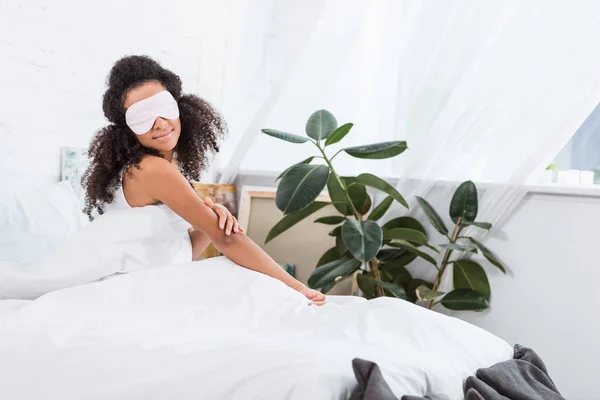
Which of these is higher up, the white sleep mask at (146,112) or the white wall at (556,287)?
the white sleep mask at (146,112)

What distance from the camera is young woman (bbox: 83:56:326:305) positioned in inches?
66.6

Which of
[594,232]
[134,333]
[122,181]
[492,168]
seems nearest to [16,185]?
[122,181]

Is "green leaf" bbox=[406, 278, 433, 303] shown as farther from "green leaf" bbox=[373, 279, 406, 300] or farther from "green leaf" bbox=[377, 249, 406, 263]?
"green leaf" bbox=[373, 279, 406, 300]

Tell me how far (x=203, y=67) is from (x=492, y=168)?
1352 mm

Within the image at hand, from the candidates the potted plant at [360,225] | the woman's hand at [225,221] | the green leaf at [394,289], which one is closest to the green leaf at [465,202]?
the potted plant at [360,225]

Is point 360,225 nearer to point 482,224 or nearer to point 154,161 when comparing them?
point 482,224

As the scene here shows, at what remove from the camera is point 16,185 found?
7.00ft

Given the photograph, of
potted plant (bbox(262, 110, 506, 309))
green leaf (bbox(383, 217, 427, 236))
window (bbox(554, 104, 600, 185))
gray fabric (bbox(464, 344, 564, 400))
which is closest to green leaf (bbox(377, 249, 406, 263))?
potted plant (bbox(262, 110, 506, 309))

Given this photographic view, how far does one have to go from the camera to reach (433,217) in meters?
2.64

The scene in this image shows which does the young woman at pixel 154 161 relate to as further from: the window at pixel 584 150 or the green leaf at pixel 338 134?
the window at pixel 584 150

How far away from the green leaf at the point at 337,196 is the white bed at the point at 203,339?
1077mm

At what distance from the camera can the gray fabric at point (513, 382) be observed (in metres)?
1.15

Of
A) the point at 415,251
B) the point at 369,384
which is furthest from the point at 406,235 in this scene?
the point at 369,384

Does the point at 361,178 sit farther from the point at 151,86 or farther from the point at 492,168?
the point at 151,86
